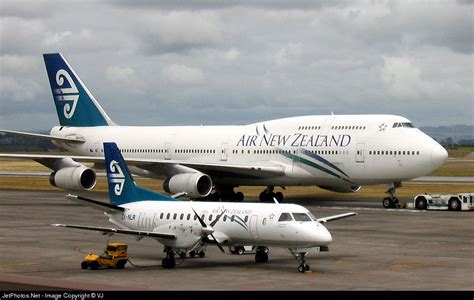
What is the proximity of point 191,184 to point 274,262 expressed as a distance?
27360mm

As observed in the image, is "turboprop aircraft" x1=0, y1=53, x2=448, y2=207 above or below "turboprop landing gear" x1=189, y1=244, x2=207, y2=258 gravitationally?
above

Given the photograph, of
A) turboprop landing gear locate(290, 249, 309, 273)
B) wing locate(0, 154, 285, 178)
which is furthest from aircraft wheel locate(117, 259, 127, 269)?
wing locate(0, 154, 285, 178)

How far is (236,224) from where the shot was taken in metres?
33.7

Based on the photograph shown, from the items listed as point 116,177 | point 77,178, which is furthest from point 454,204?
point 116,177

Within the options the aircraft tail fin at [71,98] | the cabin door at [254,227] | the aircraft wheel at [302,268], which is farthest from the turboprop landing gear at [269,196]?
the aircraft wheel at [302,268]

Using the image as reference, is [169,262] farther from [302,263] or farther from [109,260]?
[302,263]

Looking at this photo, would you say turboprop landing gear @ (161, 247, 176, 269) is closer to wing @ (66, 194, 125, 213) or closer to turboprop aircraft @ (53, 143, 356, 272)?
turboprop aircraft @ (53, 143, 356, 272)

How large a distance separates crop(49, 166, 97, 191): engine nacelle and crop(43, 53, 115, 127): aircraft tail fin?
1303 cm

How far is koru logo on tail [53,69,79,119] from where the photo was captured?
76.5m

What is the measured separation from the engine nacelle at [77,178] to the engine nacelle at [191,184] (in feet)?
17.1

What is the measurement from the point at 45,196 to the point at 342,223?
33615 millimetres

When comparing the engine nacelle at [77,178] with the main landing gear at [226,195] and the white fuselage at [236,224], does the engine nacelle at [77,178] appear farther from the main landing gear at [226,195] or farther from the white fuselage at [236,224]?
the white fuselage at [236,224]
